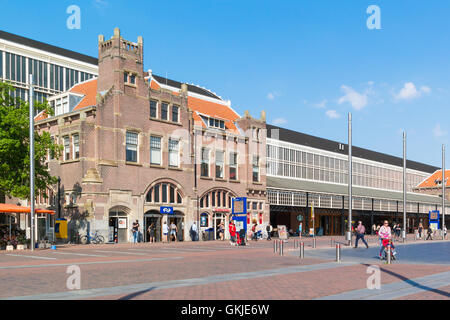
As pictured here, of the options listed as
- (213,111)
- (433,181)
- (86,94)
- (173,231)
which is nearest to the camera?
(173,231)

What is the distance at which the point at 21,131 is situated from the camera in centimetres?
3281

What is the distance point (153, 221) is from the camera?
43.8 meters

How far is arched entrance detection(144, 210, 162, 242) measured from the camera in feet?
141

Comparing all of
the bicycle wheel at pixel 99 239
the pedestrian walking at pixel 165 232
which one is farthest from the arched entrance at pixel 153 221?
the bicycle wheel at pixel 99 239

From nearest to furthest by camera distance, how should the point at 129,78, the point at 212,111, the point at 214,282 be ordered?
the point at 214,282 → the point at 129,78 → the point at 212,111

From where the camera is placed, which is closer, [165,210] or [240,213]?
[240,213]

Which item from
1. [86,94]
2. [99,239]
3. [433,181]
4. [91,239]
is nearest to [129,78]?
[86,94]

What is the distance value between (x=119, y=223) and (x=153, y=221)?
3.72 meters

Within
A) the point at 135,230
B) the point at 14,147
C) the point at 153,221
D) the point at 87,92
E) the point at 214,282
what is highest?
the point at 87,92

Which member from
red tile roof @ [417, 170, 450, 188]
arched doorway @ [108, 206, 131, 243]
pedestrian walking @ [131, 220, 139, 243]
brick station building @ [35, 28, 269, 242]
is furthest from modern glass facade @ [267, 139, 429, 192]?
pedestrian walking @ [131, 220, 139, 243]

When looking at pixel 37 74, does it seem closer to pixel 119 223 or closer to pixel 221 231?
pixel 119 223

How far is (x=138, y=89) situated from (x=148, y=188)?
27.3 ft

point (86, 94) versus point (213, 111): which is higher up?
point (86, 94)
